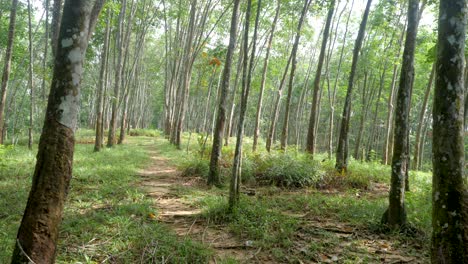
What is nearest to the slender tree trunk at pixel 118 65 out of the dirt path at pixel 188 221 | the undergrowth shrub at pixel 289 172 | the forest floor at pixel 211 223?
the forest floor at pixel 211 223

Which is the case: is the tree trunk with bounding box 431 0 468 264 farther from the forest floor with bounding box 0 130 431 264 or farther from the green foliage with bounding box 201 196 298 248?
the green foliage with bounding box 201 196 298 248

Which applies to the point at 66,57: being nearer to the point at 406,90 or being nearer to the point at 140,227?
the point at 140,227

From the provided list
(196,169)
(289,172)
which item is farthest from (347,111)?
(196,169)

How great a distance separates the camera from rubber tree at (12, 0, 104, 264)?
2902 mm

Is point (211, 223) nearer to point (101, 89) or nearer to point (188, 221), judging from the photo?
point (188, 221)

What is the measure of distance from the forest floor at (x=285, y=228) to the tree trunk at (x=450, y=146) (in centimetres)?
147

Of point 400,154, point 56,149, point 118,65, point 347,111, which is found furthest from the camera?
point 118,65

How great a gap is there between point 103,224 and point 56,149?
8.80 ft

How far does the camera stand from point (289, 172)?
9.34 metres

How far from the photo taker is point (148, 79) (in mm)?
40688

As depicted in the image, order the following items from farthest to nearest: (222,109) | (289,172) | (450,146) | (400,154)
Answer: (289,172)
(222,109)
(400,154)
(450,146)

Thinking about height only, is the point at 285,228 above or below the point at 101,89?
below

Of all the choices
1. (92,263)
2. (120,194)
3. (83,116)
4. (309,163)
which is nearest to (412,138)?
(309,163)

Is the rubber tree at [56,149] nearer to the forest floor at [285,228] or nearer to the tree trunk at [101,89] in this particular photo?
the forest floor at [285,228]
